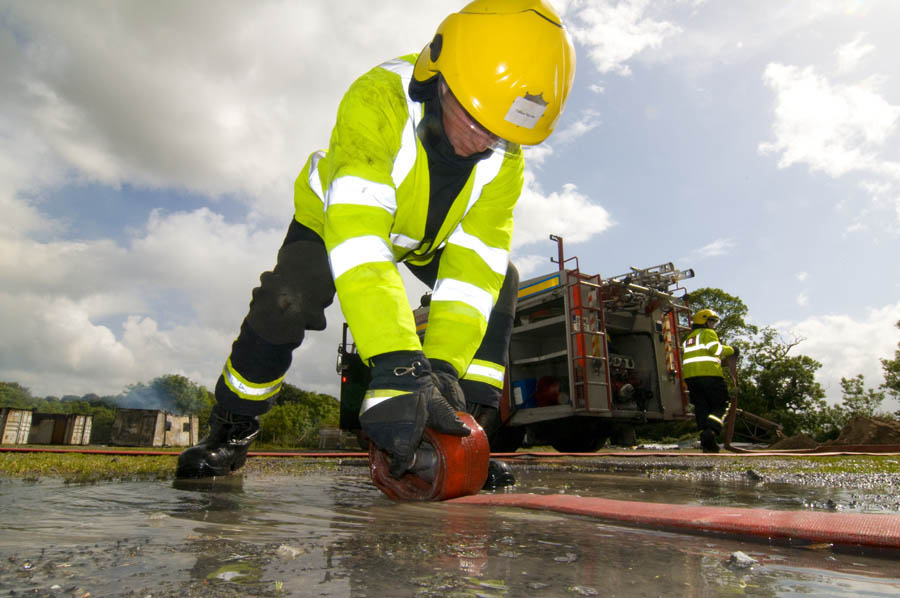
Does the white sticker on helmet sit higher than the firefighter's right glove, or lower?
higher

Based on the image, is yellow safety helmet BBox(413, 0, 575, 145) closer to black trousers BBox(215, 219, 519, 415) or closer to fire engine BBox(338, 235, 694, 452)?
black trousers BBox(215, 219, 519, 415)

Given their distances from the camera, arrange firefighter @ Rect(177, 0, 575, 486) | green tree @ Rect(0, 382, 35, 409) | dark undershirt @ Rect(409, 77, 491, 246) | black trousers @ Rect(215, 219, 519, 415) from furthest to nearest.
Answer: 1. green tree @ Rect(0, 382, 35, 409)
2. black trousers @ Rect(215, 219, 519, 415)
3. dark undershirt @ Rect(409, 77, 491, 246)
4. firefighter @ Rect(177, 0, 575, 486)

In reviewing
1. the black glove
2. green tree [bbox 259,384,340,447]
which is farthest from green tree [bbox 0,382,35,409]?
the black glove

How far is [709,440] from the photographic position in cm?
803

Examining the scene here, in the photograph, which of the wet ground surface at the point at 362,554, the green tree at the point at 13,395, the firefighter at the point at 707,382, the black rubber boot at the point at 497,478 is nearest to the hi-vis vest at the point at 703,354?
the firefighter at the point at 707,382

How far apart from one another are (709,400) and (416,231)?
7.17 m

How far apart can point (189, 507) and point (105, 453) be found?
3.16m

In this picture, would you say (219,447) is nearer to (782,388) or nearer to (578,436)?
(578,436)

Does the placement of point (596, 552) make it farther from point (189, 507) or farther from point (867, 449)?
point (867, 449)

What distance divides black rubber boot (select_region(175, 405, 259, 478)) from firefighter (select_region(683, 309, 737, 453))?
6.94 m

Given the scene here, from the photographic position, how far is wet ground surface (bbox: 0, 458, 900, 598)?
909 millimetres

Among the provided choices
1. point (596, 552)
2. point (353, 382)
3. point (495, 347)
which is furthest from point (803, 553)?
point (353, 382)

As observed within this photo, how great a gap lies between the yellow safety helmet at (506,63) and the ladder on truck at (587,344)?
5708 millimetres

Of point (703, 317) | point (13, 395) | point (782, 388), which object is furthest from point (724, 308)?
point (13, 395)
